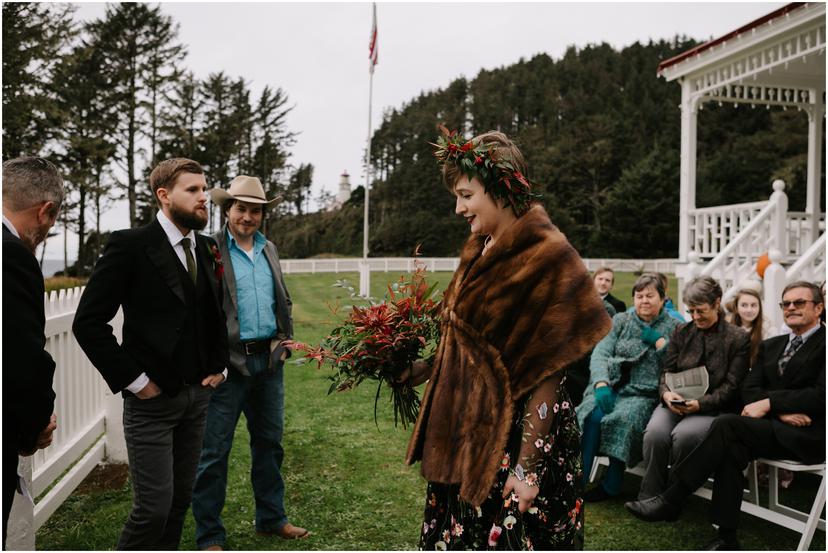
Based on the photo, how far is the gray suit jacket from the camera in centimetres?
402

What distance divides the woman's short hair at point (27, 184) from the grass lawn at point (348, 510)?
4.37 feet

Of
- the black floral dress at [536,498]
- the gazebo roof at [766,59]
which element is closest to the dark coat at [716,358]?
the black floral dress at [536,498]

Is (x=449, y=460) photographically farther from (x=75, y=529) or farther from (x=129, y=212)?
(x=129, y=212)

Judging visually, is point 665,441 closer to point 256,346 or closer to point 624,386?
point 624,386

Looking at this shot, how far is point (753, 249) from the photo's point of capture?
10.5 metres

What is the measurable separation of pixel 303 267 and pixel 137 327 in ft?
89.1

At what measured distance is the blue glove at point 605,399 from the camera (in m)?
5.13

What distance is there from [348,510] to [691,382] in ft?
8.64

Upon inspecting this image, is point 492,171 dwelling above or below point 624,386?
above

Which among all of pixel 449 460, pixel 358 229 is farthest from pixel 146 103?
pixel 449 460

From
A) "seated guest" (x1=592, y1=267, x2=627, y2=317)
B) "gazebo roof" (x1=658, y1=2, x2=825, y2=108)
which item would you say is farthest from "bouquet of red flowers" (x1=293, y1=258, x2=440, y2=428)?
"gazebo roof" (x1=658, y1=2, x2=825, y2=108)

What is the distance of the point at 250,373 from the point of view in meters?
4.13

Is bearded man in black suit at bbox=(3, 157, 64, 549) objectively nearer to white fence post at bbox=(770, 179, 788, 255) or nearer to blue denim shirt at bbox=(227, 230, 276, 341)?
blue denim shirt at bbox=(227, 230, 276, 341)

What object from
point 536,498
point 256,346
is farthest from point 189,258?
point 536,498
